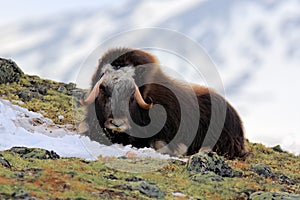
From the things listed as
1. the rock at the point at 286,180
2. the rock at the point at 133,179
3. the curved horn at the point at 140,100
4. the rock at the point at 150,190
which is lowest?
the rock at the point at 150,190

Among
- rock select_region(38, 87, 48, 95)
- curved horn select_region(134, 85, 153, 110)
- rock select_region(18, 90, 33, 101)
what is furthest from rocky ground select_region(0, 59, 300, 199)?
rock select_region(38, 87, 48, 95)

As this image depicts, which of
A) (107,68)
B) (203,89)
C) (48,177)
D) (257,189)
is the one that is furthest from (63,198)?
(203,89)

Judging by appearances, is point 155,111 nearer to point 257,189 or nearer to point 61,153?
point 61,153

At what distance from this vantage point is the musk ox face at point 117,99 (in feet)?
27.5

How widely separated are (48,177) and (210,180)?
91.2 inches

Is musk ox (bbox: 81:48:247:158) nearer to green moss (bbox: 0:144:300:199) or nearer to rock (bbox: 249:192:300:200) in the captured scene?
green moss (bbox: 0:144:300:199)

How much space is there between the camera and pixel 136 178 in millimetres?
6895

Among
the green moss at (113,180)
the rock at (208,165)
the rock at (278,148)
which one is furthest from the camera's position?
the rock at (278,148)

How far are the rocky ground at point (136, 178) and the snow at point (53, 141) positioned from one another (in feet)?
1.14

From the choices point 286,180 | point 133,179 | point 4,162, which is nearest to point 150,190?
point 133,179

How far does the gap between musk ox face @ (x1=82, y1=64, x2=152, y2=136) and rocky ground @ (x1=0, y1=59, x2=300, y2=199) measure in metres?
0.68

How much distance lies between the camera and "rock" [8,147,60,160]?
292 inches

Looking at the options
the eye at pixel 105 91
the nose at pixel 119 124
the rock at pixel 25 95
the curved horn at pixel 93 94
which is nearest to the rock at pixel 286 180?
the nose at pixel 119 124

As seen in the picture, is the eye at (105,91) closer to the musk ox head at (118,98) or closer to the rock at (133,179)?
the musk ox head at (118,98)
